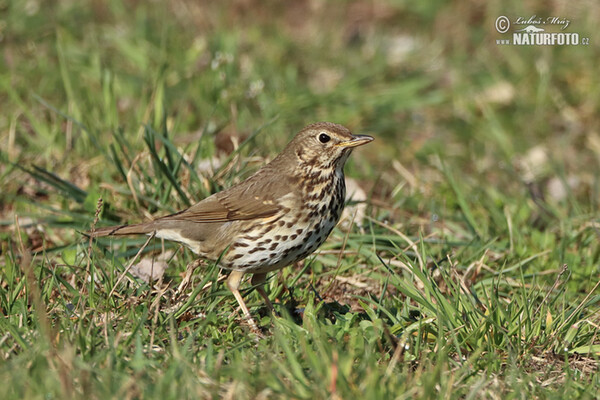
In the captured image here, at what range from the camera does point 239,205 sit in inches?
200

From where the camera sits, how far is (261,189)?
5.08 m

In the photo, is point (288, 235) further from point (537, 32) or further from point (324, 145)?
point (537, 32)

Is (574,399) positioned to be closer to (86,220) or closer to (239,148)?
(239,148)

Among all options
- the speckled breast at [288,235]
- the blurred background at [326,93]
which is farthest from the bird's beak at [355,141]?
the blurred background at [326,93]

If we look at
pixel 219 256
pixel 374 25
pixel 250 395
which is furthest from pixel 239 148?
pixel 374 25

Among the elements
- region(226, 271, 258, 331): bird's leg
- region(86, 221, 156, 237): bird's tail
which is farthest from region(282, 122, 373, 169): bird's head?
region(86, 221, 156, 237): bird's tail

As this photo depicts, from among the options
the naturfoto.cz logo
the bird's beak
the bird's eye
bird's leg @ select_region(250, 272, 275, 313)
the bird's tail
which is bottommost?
bird's leg @ select_region(250, 272, 275, 313)

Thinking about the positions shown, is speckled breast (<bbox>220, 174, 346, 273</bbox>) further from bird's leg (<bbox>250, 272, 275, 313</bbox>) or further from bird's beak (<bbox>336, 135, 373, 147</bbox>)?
bird's beak (<bbox>336, 135, 373, 147</bbox>)

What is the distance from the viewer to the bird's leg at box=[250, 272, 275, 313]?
486cm

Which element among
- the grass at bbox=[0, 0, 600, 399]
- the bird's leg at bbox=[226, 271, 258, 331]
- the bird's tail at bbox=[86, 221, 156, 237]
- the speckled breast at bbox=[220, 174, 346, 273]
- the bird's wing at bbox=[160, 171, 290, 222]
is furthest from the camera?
the bird's tail at bbox=[86, 221, 156, 237]

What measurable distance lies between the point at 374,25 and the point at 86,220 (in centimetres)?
556

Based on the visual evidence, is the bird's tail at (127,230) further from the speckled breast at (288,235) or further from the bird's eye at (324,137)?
the bird's eye at (324,137)

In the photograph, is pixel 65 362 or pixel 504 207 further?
pixel 504 207

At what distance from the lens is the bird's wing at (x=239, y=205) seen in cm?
495
